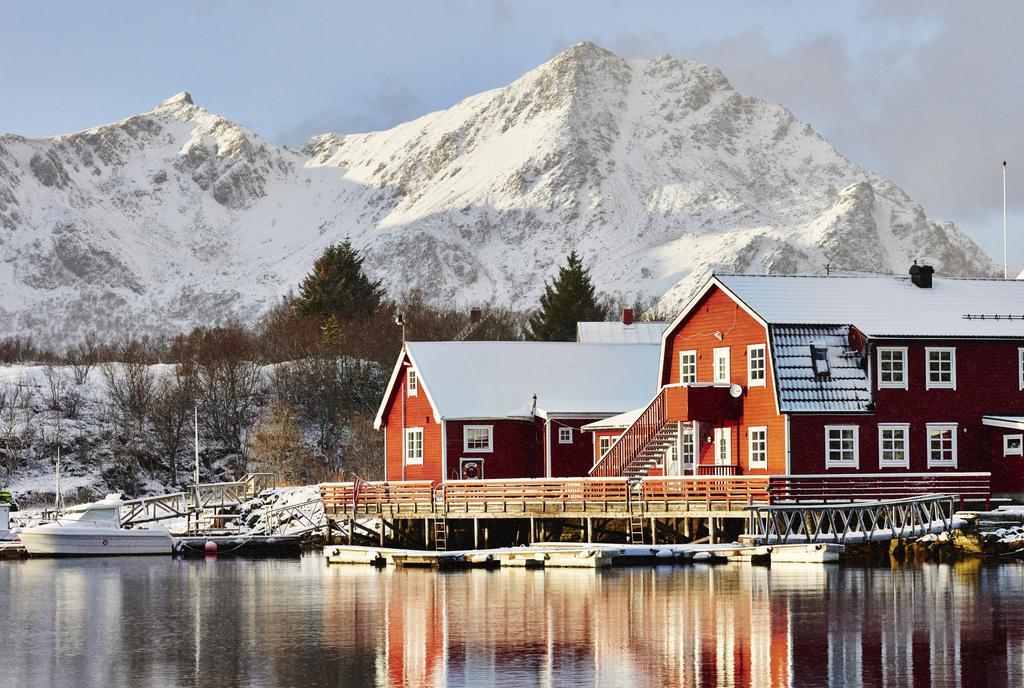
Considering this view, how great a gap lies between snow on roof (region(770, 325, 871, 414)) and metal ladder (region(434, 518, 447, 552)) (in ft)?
40.0

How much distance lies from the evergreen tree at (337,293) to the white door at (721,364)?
67009 millimetres

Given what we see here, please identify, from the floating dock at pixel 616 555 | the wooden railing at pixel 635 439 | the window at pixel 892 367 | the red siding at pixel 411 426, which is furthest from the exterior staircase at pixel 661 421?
the red siding at pixel 411 426

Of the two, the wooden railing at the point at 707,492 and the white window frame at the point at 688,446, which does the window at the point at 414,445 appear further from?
the wooden railing at the point at 707,492

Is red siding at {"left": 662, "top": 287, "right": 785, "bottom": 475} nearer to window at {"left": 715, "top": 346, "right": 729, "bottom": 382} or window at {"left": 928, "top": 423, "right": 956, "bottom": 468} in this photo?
window at {"left": 715, "top": 346, "right": 729, "bottom": 382}

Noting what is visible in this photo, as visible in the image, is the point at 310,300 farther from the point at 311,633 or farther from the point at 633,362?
the point at 311,633

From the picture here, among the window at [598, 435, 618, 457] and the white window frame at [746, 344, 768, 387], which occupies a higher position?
the white window frame at [746, 344, 768, 387]

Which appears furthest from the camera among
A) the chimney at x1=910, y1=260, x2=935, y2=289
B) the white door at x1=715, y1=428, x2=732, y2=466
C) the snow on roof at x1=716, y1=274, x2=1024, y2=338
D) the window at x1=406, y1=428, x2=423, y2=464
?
the window at x1=406, y1=428, x2=423, y2=464

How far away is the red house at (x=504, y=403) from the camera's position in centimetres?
6925

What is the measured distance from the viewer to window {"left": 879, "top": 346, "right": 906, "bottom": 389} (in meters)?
57.7

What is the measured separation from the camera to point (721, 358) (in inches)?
2367

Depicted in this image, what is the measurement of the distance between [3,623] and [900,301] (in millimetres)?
33625

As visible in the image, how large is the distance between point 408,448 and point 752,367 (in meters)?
19.3

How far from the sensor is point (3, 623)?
39250mm

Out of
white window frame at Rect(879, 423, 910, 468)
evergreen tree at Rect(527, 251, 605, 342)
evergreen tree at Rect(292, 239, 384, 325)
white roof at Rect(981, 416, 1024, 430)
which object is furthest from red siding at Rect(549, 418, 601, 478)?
evergreen tree at Rect(292, 239, 384, 325)
